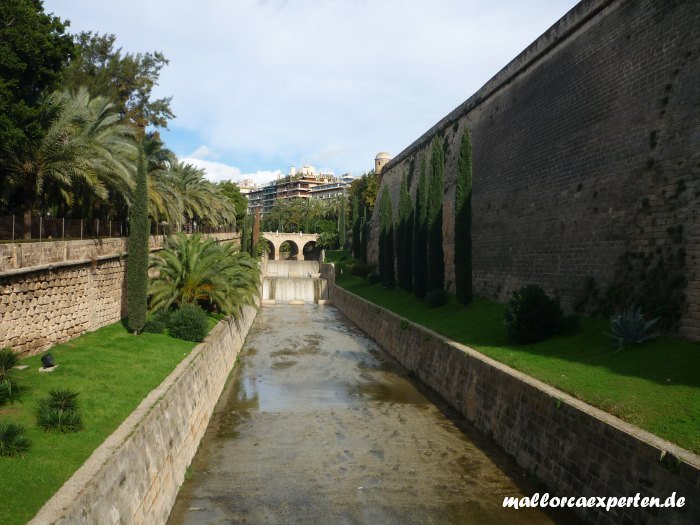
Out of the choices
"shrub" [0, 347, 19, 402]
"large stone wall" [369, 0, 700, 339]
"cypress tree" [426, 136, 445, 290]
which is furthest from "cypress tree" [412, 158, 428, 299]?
"shrub" [0, 347, 19, 402]

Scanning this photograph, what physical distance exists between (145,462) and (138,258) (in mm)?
10428

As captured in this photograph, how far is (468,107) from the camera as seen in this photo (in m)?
29.8

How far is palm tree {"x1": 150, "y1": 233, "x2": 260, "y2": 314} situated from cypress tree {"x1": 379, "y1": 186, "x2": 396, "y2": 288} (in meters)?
16.0

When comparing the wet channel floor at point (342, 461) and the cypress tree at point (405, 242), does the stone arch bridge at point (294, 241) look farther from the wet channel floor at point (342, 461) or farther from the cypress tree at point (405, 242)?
the wet channel floor at point (342, 461)

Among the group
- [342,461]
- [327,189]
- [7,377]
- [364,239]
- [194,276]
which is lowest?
[342,461]

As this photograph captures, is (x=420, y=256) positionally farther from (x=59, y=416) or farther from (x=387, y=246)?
(x=59, y=416)

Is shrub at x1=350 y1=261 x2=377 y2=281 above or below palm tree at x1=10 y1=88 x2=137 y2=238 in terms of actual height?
below

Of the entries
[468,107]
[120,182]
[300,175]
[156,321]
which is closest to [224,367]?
[156,321]

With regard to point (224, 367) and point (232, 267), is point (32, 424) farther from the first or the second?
point (232, 267)

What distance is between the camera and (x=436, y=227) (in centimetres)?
2811

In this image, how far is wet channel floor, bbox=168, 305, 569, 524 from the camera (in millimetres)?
9656

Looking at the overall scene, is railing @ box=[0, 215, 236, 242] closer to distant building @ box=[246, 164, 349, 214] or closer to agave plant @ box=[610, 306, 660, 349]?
agave plant @ box=[610, 306, 660, 349]

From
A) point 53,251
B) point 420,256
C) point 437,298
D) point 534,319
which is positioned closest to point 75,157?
point 53,251

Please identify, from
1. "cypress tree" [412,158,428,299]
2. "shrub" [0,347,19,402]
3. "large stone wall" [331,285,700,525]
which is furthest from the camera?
"cypress tree" [412,158,428,299]
